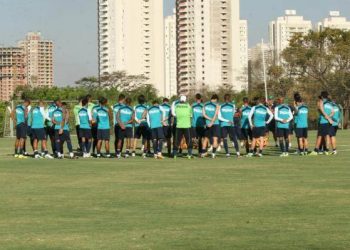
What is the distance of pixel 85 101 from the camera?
30.5m

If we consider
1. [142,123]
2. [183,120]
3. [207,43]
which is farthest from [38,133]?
[207,43]

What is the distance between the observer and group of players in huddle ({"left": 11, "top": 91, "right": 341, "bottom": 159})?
2966 centimetres

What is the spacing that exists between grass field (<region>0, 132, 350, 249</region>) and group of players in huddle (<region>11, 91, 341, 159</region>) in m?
4.93

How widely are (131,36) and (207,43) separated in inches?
530

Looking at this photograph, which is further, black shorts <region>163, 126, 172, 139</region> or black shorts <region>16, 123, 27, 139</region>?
black shorts <region>163, 126, 172, 139</region>

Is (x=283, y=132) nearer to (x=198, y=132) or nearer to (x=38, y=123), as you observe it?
(x=198, y=132)

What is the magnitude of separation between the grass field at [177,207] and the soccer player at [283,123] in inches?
209

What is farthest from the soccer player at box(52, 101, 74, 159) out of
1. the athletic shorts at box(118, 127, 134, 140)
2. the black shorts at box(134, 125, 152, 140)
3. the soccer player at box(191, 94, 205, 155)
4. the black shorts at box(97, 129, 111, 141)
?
the soccer player at box(191, 94, 205, 155)

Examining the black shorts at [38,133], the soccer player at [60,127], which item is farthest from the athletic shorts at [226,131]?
the black shorts at [38,133]

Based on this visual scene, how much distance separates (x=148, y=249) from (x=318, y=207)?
4.59 meters

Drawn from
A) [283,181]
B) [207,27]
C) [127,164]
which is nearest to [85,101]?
[127,164]

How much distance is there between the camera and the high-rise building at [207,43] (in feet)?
522

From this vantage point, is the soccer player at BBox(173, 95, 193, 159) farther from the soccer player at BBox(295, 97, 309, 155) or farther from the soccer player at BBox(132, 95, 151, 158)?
the soccer player at BBox(295, 97, 309, 155)

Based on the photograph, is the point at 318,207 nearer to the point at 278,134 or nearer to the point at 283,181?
the point at 283,181
